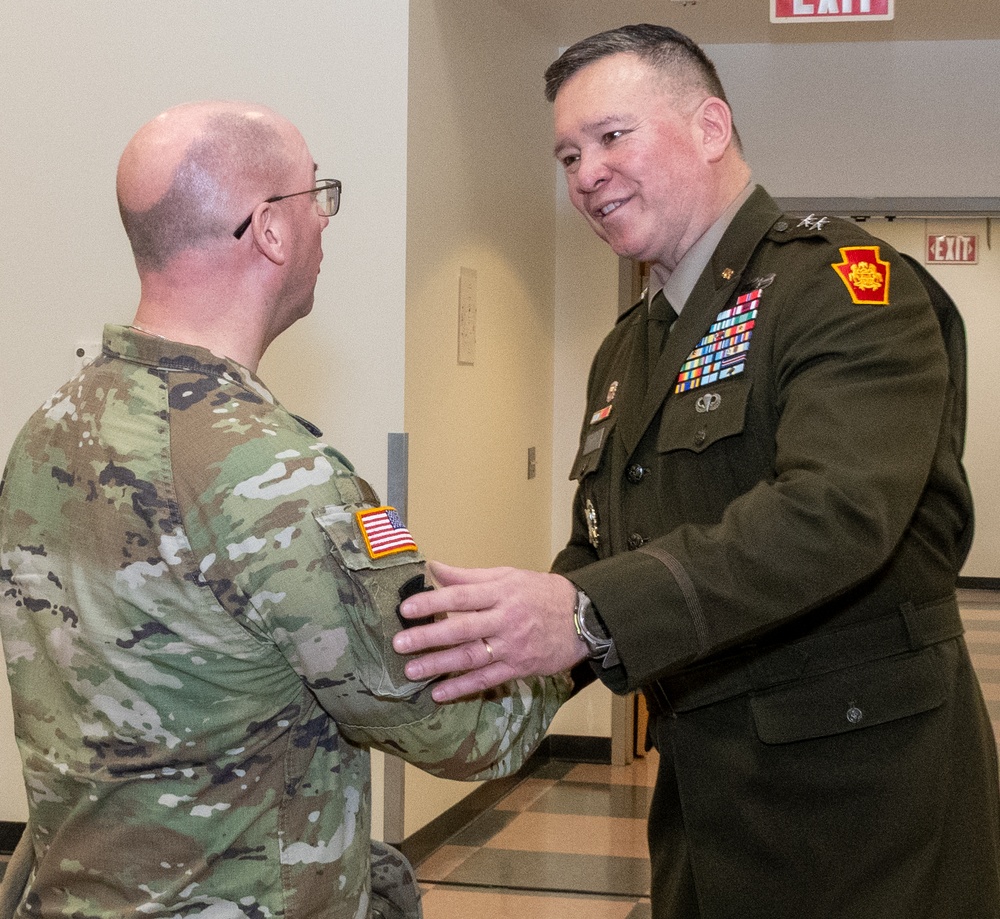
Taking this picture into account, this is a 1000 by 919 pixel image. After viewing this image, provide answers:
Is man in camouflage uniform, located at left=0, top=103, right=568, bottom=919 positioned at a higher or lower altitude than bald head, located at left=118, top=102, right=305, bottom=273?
lower

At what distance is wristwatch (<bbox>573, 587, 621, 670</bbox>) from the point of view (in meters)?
1.42

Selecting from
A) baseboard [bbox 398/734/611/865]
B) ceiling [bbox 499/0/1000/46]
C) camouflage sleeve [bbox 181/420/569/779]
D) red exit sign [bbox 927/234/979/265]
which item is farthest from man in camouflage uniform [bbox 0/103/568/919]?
red exit sign [bbox 927/234/979/265]

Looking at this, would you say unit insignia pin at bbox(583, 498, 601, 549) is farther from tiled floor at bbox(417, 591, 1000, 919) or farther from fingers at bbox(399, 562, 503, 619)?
tiled floor at bbox(417, 591, 1000, 919)

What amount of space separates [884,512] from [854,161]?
444cm

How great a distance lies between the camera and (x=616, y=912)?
3867 millimetres

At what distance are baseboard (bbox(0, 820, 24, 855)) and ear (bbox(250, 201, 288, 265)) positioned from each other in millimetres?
3544

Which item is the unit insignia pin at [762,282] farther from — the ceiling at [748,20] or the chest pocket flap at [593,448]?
the ceiling at [748,20]

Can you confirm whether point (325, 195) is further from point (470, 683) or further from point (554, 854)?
point (554, 854)

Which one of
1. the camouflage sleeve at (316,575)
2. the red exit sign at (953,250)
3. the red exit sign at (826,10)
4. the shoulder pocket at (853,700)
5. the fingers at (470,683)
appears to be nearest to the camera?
the camouflage sleeve at (316,575)

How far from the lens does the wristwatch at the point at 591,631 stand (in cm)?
142

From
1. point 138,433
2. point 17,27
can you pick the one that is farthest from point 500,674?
point 17,27

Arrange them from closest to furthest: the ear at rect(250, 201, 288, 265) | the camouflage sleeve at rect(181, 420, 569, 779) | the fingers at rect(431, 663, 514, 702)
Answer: the camouflage sleeve at rect(181, 420, 569, 779), the fingers at rect(431, 663, 514, 702), the ear at rect(250, 201, 288, 265)

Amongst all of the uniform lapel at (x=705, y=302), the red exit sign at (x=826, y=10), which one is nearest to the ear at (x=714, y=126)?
the uniform lapel at (x=705, y=302)

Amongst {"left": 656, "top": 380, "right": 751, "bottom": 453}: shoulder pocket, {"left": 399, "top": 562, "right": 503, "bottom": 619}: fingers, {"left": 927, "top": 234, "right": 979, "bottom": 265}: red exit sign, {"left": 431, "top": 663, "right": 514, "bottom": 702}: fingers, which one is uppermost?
{"left": 927, "top": 234, "right": 979, "bottom": 265}: red exit sign
